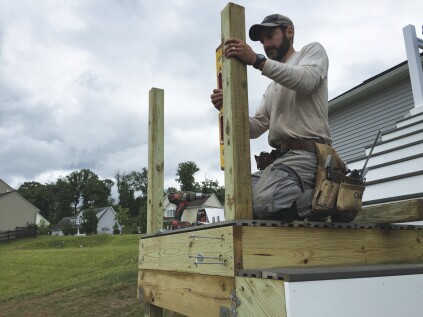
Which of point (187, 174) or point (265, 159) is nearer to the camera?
point (265, 159)

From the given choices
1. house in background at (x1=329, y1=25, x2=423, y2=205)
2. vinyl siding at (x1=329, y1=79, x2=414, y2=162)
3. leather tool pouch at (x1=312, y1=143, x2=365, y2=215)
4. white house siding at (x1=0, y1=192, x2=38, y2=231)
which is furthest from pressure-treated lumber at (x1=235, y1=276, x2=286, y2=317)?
white house siding at (x1=0, y1=192, x2=38, y2=231)

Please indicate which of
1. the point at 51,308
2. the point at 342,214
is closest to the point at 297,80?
the point at 342,214

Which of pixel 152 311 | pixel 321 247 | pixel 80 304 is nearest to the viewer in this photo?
pixel 321 247

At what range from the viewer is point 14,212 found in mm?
48219

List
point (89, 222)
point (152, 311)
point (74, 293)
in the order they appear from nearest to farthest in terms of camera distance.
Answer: point (152, 311)
point (74, 293)
point (89, 222)

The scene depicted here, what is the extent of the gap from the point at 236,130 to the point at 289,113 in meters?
0.56

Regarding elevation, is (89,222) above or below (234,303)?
above

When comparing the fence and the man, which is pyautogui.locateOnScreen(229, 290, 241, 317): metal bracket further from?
the fence

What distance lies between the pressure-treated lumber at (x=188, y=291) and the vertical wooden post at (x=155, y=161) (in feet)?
1.61

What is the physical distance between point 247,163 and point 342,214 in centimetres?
67

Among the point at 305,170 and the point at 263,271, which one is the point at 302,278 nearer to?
the point at 263,271

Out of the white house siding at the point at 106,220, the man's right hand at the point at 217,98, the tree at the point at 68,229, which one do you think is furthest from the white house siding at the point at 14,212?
the man's right hand at the point at 217,98

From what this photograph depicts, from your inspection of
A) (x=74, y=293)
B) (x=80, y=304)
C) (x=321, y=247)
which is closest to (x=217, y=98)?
(x=321, y=247)

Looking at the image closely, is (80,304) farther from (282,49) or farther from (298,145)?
(282,49)
